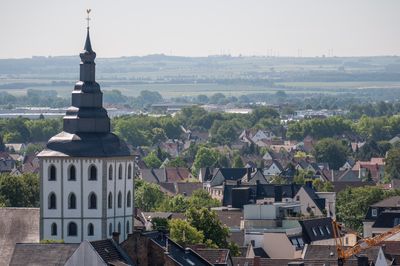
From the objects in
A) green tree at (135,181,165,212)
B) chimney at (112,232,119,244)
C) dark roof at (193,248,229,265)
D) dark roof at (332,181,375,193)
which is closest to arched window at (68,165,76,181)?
chimney at (112,232,119,244)

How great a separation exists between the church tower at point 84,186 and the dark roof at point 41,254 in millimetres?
5690

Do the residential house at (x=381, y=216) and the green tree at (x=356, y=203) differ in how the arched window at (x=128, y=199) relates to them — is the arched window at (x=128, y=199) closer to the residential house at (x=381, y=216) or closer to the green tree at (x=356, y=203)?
the residential house at (x=381, y=216)

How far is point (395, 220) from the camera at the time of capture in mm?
111000

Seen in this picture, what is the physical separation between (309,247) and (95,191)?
77.1ft

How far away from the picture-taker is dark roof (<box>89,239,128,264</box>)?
196 ft

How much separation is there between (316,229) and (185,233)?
1950 centimetres

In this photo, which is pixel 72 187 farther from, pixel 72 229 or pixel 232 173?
pixel 232 173

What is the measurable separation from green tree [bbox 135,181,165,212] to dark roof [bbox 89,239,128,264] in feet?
216

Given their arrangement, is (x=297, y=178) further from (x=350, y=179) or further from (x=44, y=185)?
(x=44, y=185)

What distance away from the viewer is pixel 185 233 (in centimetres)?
8644

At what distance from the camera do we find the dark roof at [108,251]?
196ft

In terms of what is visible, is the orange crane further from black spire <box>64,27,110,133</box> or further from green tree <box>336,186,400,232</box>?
green tree <box>336,186,400,232</box>

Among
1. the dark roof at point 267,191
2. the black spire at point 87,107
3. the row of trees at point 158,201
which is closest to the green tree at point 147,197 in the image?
the row of trees at point 158,201

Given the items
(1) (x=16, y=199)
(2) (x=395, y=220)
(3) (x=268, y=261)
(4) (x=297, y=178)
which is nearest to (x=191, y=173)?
(4) (x=297, y=178)
